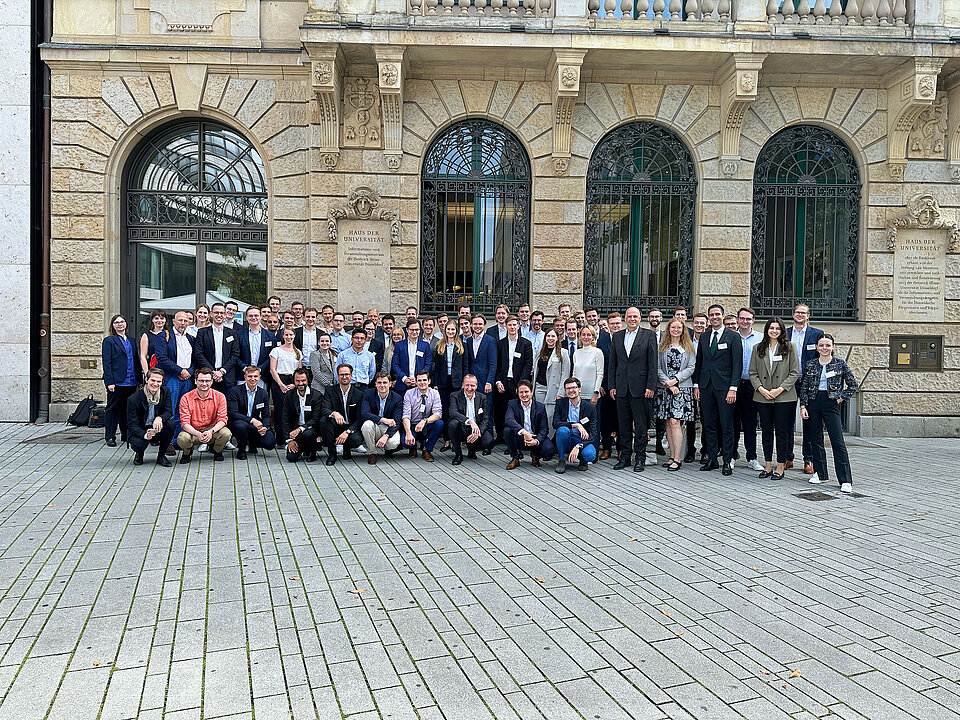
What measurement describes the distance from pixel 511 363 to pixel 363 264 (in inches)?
171

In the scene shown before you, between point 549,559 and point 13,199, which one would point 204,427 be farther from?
point 13,199

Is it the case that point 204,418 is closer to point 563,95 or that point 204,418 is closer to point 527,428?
point 527,428

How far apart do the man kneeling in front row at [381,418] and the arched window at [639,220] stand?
5363mm

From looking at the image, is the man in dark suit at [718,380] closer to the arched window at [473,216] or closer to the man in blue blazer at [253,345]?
the arched window at [473,216]

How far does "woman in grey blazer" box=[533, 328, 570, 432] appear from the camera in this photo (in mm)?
9781

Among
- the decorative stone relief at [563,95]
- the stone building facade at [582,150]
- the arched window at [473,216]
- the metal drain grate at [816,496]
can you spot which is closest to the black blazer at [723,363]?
the metal drain grate at [816,496]

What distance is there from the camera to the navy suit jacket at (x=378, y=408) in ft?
31.9

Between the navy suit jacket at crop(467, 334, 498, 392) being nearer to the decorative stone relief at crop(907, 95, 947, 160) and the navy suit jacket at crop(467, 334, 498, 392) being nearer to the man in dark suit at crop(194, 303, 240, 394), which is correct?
the man in dark suit at crop(194, 303, 240, 394)

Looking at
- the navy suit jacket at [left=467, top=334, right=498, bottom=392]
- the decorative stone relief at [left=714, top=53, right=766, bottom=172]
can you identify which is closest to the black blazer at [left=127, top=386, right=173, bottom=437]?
the navy suit jacket at [left=467, top=334, right=498, bottom=392]

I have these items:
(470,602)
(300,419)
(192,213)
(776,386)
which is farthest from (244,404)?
(776,386)

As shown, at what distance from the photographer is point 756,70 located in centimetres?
1265

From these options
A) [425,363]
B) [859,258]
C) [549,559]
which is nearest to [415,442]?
[425,363]

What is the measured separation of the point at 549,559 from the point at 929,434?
38.2ft

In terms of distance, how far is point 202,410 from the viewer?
9359mm
